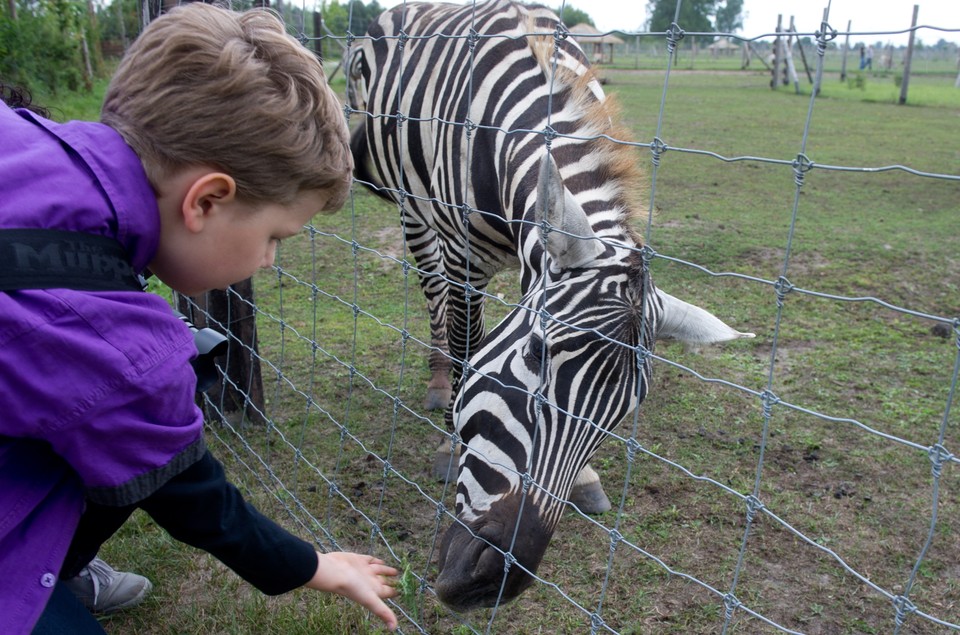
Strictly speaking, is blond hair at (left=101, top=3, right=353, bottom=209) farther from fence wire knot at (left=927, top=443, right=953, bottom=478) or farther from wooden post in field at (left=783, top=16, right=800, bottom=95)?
wooden post in field at (left=783, top=16, right=800, bottom=95)

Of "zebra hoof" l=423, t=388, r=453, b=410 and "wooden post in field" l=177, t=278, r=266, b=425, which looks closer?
"wooden post in field" l=177, t=278, r=266, b=425

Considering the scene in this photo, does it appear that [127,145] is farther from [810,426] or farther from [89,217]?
[810,426]

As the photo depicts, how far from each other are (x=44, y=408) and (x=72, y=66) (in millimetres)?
16659

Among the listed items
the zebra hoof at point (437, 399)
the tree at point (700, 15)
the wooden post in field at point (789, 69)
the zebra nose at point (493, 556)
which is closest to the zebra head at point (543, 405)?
the zebra nose at point (493, 556)

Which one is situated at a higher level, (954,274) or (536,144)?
(536,144)

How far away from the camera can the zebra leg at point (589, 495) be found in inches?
130

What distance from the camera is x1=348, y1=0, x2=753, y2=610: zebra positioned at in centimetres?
209

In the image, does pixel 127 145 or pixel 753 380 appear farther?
pixel 753 380

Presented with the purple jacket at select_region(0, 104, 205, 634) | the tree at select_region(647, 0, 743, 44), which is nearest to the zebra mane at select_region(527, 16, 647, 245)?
the purple jacket at select_region(0, 104, 205, 634)

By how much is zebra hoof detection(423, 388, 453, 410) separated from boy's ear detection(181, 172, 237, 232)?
2992mm

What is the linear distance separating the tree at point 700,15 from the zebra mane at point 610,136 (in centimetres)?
3585

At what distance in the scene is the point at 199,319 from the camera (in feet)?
12.4

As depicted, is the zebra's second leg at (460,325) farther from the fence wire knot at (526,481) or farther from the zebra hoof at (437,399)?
the fence wire knot at (526,481)

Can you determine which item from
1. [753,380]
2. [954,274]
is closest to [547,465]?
[753,380]
